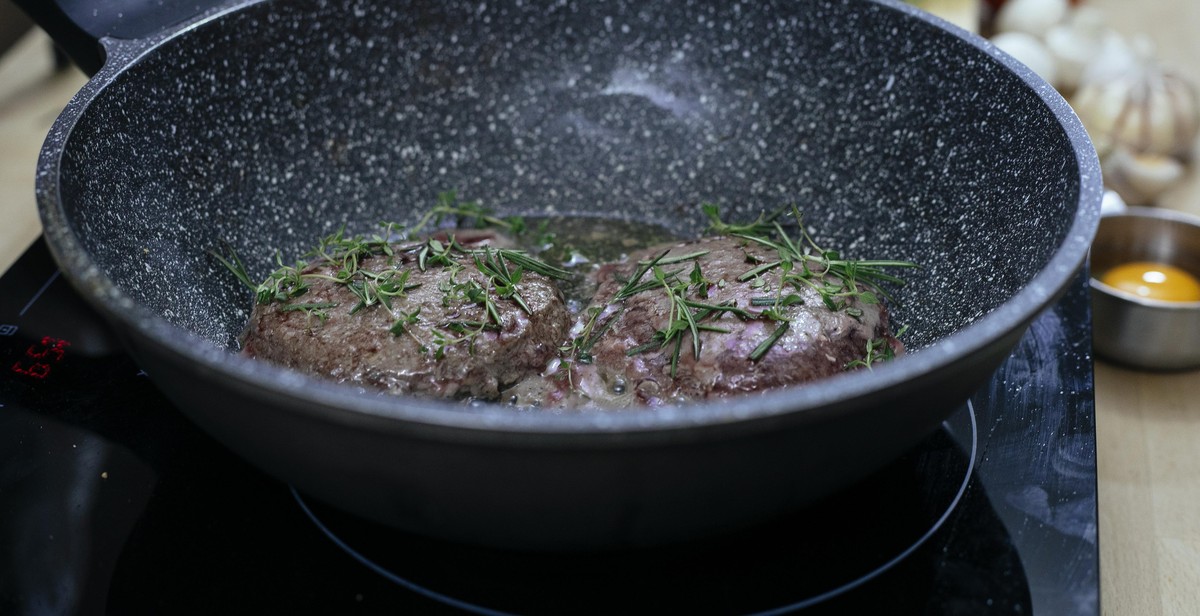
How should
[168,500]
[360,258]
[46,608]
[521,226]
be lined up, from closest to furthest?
[46,608] → [168,500] → [360,258] → [521,226]

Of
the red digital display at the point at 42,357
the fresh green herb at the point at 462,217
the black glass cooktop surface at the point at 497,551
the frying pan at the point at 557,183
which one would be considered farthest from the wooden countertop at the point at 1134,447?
the fresh green herb at the point at 462,217

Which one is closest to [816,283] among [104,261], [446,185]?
[446,185]

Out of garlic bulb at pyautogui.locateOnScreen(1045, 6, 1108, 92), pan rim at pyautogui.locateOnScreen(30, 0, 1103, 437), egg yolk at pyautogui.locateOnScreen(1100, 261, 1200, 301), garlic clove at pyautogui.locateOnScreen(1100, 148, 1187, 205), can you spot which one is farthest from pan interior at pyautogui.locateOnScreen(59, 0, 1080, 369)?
garlic bulb at pyautogui.locateOnScreen(1045, 6, 1108, 92)

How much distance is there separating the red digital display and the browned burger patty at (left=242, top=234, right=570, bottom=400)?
0.26m

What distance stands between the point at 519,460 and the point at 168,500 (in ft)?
1.83

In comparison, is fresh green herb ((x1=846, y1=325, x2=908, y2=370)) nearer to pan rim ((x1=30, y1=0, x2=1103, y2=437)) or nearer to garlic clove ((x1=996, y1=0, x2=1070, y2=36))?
pan rim ((x1=30, y1=0, x2=1103, y2=437))

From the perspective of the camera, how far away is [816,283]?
1233 millimetres

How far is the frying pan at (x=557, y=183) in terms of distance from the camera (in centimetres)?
76

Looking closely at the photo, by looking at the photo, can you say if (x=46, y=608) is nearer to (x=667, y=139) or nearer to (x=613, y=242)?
(x=613, y=242)

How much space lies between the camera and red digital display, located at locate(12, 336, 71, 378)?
4.11 ft

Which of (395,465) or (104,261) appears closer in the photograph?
(395,465)

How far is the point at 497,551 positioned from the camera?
1035 millimetres

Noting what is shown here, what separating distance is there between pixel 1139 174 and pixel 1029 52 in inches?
15.1

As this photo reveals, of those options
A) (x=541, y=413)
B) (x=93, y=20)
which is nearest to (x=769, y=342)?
(x=541, y=413)
